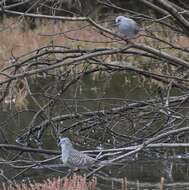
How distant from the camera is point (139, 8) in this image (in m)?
18.5

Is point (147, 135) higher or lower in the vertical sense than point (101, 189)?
higher

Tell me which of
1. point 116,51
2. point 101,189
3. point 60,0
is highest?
point 60,0

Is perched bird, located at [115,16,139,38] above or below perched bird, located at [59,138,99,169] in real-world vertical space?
above

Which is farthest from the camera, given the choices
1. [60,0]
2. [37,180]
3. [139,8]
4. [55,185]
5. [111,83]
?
[139,8]

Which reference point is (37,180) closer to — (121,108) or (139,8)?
(121,108)

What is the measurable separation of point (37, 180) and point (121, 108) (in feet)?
3.52

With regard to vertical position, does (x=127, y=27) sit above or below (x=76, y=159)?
above

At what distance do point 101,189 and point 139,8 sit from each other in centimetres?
1247

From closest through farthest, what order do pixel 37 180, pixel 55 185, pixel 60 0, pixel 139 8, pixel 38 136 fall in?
pixel 55 185 < pixel 60 0 < pixel 37 180 < pixel 38 136 < pixel 139 8

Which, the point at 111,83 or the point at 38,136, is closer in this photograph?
the point at 38,136

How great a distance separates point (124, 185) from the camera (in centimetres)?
625

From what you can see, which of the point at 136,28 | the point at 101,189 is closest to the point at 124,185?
the point at 101,189

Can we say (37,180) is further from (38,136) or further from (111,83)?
(111,83)

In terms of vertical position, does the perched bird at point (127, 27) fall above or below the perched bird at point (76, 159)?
above
